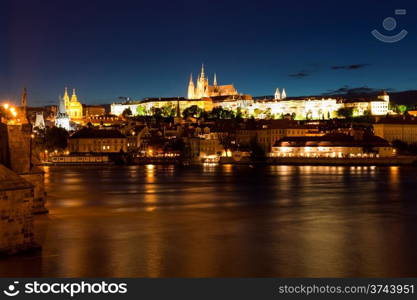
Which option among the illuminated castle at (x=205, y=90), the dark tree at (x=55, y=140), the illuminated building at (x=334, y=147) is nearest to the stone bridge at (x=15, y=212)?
the illuminated building at (x=334, y=147)

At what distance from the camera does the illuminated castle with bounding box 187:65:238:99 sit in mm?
131750

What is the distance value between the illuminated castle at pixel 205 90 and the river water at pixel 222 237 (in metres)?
109

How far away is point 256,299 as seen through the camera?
26.2ft

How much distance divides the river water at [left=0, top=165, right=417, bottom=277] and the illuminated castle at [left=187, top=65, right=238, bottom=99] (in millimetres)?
108891

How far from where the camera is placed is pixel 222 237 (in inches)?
510

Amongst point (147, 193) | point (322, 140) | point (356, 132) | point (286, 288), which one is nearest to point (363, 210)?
point (147, 193)

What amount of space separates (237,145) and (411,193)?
139 feet

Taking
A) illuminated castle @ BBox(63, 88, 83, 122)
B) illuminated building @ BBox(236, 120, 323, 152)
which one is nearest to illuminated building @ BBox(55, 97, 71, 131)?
illuminated castle @ BBox(63, 88, 83, 122)

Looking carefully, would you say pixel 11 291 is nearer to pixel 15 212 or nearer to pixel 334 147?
pixel 15 212

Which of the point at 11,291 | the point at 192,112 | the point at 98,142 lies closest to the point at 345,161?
the point at 98,142

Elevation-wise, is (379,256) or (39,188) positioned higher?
(39,188)

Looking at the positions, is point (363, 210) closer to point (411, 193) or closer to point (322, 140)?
point (411, 193)

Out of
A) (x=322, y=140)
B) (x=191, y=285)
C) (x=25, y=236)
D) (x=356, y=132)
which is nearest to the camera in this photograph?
(x=191, y=285)

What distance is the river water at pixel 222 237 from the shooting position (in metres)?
9.84
